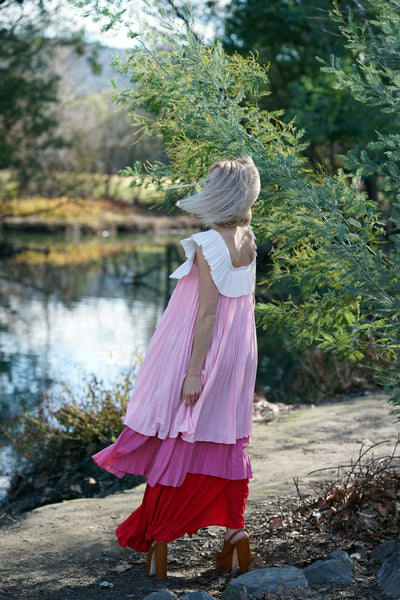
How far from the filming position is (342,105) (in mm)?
14273

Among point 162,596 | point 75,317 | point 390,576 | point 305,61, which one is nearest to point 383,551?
point 390,576

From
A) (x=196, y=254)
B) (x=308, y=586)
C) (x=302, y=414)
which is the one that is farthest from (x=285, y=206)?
(x=302, y=414)

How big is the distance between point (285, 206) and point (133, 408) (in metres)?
1.31

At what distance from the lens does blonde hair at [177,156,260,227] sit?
133 inches

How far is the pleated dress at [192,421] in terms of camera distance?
140 inches

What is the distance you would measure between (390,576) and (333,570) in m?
0.26

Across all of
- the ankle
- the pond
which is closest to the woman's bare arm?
the ankle

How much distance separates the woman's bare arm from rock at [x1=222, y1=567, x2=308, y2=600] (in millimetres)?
855

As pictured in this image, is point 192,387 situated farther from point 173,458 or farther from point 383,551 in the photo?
point 383,551

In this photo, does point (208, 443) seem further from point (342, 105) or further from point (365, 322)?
point (342, 105)

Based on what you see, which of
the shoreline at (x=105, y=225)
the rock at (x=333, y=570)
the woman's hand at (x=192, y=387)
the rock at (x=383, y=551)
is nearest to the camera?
the rock at (x=333, y=570)

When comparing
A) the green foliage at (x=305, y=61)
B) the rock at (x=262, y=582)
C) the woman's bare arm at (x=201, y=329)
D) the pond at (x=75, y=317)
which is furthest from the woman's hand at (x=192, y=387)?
the green foliage at (x=305, y=61)

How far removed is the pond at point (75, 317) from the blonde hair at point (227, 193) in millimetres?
4411

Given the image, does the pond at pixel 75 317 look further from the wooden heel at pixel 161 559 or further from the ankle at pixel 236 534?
the ankle at pixel 236 534
